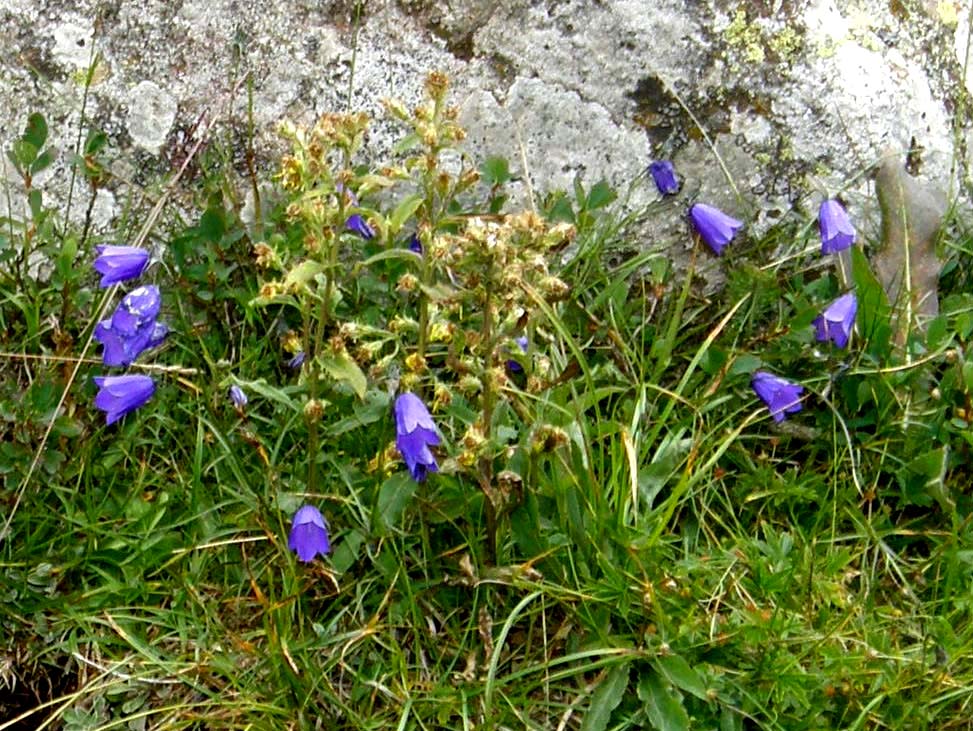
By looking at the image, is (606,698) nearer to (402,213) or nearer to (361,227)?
(402,213)

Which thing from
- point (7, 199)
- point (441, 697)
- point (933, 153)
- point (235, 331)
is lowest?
point (441, 697)

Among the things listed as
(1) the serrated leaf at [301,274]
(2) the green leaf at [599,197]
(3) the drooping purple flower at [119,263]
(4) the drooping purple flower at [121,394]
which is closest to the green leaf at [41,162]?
(3) the drooping purple flower at [119,263]

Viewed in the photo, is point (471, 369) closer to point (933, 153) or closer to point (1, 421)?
point (1, 421)

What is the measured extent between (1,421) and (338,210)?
94 centimetres

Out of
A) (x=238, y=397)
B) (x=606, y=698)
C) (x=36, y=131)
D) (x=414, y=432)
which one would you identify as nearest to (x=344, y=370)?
(x=414, y=432)

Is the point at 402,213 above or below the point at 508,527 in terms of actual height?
above

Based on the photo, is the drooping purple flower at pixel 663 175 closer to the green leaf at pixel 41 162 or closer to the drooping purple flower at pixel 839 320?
the drooping purple flower at pixel 839 320

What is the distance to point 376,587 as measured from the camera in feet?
7.86

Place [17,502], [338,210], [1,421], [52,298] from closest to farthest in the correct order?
[338,210] → [17,502] → [1,421] → [52,298]

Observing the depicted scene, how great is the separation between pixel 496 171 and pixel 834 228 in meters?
0.74

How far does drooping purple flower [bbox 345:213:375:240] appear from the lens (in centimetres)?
274

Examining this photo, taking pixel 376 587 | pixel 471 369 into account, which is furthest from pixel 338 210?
pixel 376 587

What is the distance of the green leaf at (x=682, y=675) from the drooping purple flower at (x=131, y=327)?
1.19 meters

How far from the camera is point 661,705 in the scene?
85.0 inches
